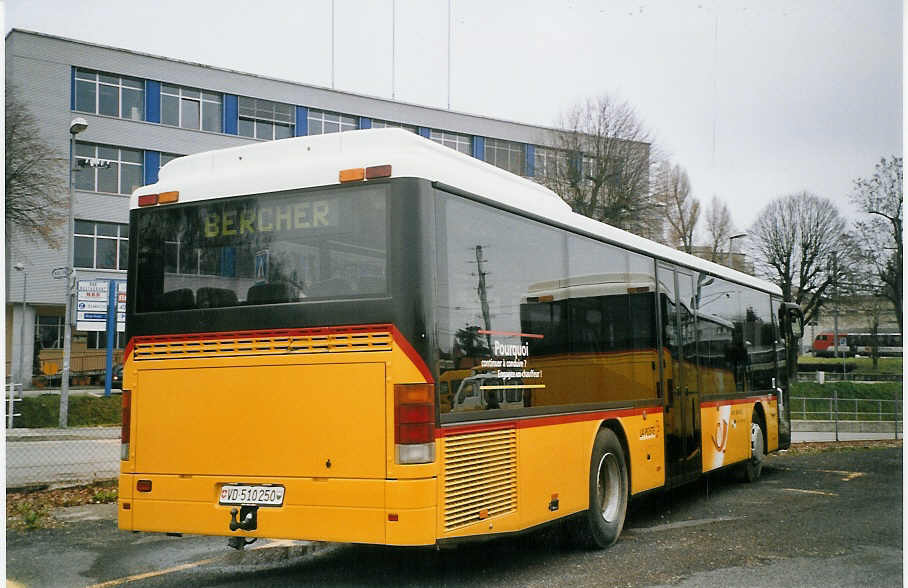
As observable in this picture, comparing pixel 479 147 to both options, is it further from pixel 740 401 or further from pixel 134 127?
pixel 740 401

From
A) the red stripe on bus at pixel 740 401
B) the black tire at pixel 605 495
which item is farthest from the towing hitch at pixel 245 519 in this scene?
the red stripe on bus at pixel 740 401

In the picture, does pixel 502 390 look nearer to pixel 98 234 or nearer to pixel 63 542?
pixel 63 542

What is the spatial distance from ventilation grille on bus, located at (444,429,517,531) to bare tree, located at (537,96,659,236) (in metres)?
25.4

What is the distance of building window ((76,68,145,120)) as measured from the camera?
34.2 meters

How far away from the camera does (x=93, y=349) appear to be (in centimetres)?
3912

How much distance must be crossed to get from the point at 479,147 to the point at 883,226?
24.2m

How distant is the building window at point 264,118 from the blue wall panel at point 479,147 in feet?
26.8

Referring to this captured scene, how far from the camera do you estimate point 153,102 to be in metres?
38.0

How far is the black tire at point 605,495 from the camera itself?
27.5 ft

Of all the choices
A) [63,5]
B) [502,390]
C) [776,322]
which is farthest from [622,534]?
[63,5]

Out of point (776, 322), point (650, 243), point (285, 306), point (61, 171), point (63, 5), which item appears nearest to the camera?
point (285, 306)

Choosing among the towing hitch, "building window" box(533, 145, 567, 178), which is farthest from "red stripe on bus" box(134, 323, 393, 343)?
"building window" box(533, 145, 567, 178)

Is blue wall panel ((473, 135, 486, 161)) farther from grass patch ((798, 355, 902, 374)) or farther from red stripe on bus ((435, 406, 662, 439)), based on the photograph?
red stripe on bus ((435, 406, 662, 439))

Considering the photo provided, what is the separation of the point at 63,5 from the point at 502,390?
9.11m
